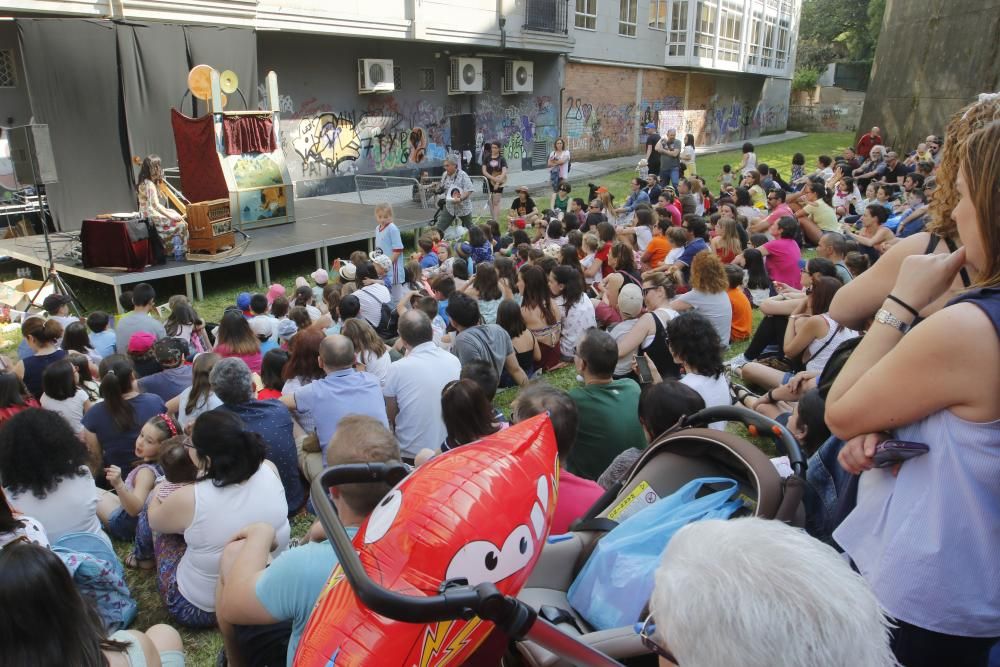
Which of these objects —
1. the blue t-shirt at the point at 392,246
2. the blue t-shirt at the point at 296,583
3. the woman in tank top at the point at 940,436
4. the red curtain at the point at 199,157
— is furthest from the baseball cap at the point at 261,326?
the red curtain at the point at 199,157

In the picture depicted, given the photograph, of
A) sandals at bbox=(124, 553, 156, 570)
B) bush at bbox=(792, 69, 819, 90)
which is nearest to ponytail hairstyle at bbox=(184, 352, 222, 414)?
sandals at bbox=(124, 553, 156, 570)

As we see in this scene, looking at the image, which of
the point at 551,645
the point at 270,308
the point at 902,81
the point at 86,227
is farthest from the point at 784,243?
the point at 902,81

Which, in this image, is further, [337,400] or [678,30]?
[678,30]

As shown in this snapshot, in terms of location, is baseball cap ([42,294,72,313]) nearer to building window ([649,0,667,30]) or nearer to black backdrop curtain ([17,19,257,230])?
black backdrop curtain ([17,19,257,230])

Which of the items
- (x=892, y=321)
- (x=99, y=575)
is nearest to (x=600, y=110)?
(x=99, y=575)

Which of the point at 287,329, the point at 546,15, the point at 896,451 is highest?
the point at 546,15

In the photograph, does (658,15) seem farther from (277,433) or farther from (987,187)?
(987,187)

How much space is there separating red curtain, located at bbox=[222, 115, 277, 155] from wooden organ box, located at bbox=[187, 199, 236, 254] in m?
1.81

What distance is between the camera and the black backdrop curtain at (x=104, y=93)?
11898 millimetres

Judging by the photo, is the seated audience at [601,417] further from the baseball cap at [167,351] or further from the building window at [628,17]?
the building window at [628,17]

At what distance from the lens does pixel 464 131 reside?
65.1 ft

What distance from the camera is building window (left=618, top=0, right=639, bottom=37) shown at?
28.1 meters

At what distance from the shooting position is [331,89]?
18797mm

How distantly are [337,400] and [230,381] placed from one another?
66 centimetres
